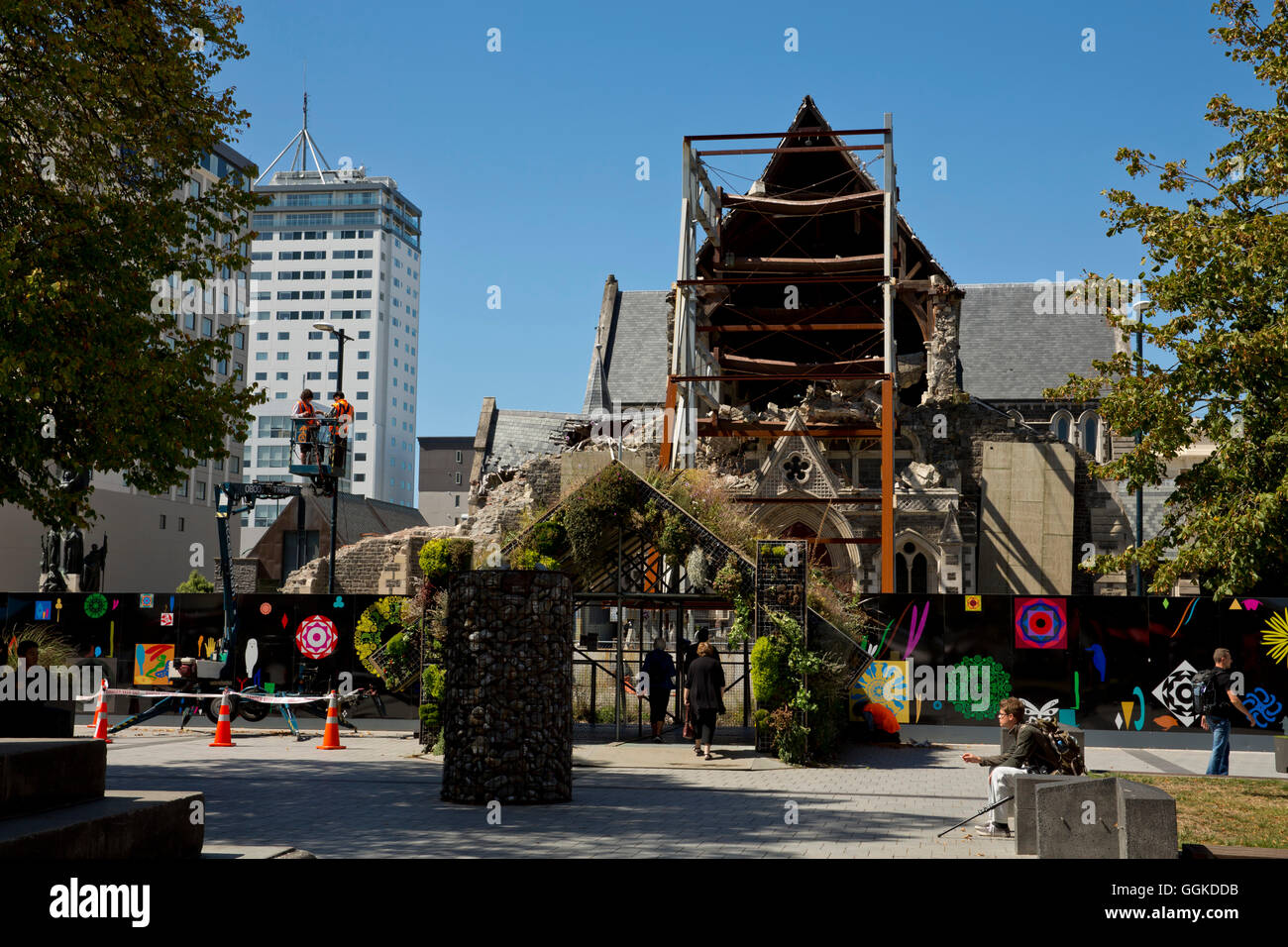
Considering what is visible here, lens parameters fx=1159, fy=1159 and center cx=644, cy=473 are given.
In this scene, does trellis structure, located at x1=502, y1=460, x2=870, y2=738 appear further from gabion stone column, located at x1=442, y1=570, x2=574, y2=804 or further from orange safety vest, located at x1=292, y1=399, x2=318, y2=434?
orange safety vest, located at x1=292, y1=399, x2=318, y2=434

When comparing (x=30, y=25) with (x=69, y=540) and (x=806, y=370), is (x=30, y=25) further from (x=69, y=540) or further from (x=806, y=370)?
(x=69, y=540)

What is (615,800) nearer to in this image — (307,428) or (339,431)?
(339,431)

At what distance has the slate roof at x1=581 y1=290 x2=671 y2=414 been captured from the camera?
4778 cm

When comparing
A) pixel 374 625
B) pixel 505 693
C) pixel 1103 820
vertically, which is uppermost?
pixel 374 625

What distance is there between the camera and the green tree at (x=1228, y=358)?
15.8m

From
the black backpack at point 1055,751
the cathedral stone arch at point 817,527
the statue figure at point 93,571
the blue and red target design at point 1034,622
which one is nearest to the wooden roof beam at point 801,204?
the cathedral stone arch at point 817,527

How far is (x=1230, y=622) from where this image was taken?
65.7ft

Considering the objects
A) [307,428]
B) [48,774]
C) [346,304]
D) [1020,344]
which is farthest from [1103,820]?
[346,304]

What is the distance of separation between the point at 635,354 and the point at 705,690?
34.0 m

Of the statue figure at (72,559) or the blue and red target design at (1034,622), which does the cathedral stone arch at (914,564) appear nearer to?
the blue and red target design at (1034,622)

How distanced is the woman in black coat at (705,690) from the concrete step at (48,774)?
9.64 meters

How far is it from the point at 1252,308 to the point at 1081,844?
10.7 m

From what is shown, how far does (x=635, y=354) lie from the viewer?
49469mm
